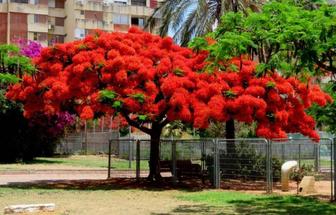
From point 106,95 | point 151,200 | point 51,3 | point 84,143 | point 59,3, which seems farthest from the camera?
point 59,3

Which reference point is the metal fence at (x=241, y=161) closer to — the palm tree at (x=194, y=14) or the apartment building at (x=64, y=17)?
the palm tree at (x=194, y=14)

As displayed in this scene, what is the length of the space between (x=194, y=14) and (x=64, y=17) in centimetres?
5349

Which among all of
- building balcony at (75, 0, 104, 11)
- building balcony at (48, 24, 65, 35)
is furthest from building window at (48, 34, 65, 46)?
building balcony at (75, 0, 104, 11)

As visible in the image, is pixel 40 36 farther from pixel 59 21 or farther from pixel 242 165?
pixel 242 165

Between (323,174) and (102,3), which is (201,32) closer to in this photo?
(323,174)

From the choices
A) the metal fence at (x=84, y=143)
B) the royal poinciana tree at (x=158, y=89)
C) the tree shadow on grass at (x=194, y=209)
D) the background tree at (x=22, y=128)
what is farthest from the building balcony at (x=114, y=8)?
the tree shadow on grass at (x=194, y=209)

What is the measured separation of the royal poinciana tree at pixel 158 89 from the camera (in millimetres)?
21031

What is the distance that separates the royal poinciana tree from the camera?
21.0 metres

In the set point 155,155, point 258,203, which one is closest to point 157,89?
point 155,155

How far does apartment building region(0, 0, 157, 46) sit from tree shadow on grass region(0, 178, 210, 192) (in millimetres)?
49619

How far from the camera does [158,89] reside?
72.1 ft

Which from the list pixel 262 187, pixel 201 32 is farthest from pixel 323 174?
pixel 201 32

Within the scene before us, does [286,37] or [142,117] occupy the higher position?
[286,37]

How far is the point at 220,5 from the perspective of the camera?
27328 mm
